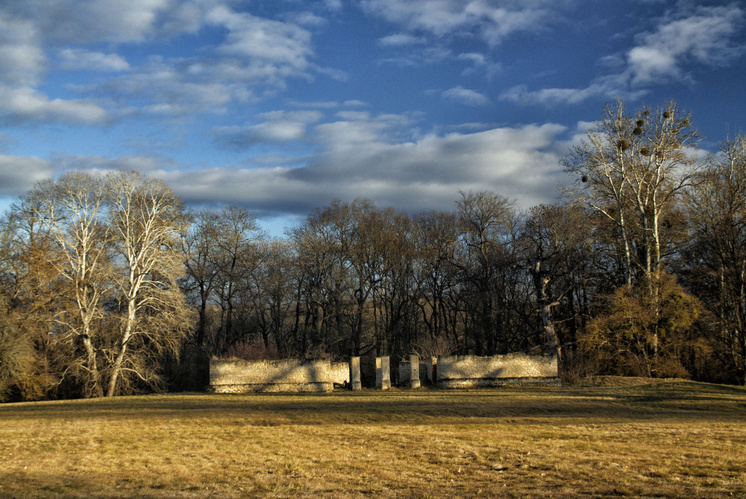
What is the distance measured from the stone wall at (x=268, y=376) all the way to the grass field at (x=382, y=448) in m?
5.67

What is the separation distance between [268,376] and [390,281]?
17584 mm

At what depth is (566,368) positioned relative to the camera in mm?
28109

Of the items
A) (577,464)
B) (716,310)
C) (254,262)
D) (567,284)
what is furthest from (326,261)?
(577,464)

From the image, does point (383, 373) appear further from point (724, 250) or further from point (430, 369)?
point (724, 250)

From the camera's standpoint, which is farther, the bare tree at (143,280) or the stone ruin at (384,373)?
the bare tree at (143,280)

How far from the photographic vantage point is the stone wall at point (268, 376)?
83.2 ft

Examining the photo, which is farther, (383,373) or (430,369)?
(430,369)

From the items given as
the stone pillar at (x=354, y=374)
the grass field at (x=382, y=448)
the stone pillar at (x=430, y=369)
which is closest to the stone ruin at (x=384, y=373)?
the stone pillar at (x=354, y=374)

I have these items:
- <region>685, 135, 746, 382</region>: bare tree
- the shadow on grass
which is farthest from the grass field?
<region>685, 135, 746, 382</region>: bare tree

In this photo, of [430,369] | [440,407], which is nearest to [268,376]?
[430,369]

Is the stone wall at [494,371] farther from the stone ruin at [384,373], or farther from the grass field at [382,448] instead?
the grass field at [382,448]

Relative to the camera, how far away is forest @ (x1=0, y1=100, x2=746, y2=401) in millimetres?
27844

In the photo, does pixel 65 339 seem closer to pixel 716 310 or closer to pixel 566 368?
pixel 566 368

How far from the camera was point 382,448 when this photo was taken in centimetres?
1106
